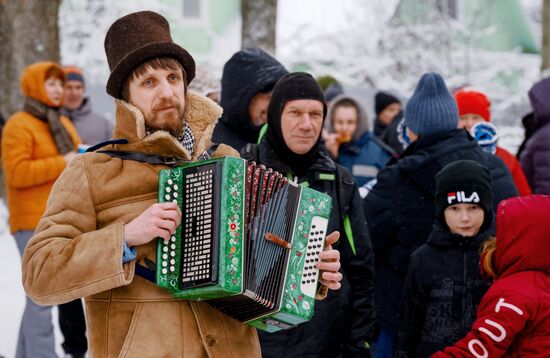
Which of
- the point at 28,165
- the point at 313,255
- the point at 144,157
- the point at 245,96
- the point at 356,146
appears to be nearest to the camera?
the point at 144,157

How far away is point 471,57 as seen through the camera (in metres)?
21.1

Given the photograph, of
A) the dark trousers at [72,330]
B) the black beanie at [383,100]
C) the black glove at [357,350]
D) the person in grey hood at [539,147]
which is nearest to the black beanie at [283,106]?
the black glove at [357,350]

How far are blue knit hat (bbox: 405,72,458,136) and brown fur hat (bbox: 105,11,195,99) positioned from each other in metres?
2.35

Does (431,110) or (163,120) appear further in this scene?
(431,110)

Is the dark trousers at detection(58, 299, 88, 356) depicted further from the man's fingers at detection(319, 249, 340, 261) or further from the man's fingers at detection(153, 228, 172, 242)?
the man's fingers at detection(153, 228, 172, 242)

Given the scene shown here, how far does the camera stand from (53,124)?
6.72 metres

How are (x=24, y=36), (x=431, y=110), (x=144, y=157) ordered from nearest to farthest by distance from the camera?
(x=144, y=157)
(x=431, y=110)
(x=24, y=36)

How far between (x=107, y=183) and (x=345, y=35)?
19.3 m

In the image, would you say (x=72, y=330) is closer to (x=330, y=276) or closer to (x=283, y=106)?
(x=283, y=106)

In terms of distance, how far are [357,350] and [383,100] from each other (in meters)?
5.93

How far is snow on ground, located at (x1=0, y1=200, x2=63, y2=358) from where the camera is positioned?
7.50m

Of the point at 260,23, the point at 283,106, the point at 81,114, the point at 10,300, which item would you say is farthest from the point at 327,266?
the point at 260,23

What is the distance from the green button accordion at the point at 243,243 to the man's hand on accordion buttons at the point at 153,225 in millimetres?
76

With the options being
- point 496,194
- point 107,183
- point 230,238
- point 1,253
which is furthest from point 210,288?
point 1,253
